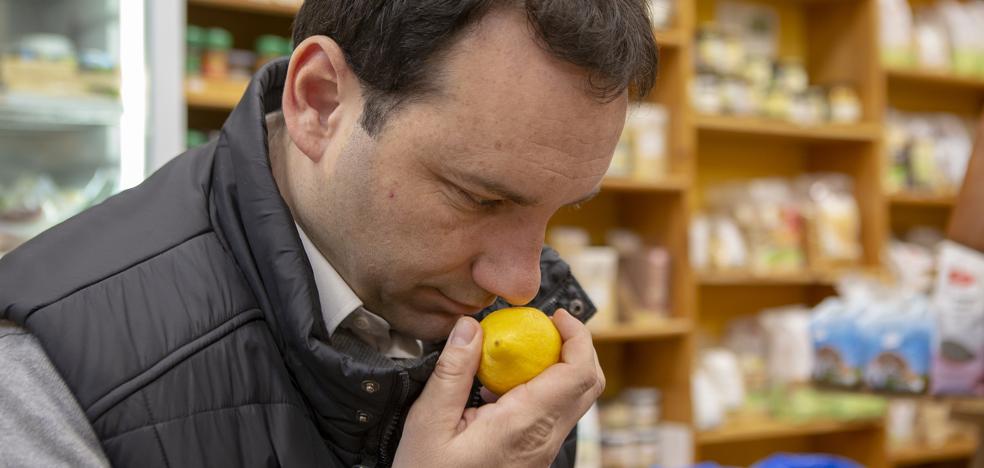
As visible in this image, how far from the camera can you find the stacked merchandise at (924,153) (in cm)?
485

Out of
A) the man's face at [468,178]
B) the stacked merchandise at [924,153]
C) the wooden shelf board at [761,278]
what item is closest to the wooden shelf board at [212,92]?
the man's face at [468,178]

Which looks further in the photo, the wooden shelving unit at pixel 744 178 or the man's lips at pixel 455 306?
the wooden shelving unit at pixel 744 178

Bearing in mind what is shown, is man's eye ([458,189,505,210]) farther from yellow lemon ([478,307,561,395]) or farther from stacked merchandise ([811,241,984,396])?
stacked merchandise ([811,241,984,396])

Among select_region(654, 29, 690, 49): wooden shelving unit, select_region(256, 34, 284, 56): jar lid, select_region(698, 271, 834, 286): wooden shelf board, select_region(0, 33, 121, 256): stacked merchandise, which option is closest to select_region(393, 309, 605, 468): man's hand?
select_region(0, 33, 121, 256): stacked merchandise

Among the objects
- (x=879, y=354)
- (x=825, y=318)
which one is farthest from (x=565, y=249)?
(x=879, y=354)

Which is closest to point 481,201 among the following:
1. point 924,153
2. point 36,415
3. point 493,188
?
point 493,188

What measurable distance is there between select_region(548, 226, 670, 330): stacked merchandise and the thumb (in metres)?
2.66

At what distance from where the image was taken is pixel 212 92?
9.73ft

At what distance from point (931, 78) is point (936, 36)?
240 millimetres

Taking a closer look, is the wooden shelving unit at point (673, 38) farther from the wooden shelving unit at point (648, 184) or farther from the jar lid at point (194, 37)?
the jar lid at point (194, 37)

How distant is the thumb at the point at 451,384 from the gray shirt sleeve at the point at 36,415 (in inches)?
13.2

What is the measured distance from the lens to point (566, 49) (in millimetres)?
1021

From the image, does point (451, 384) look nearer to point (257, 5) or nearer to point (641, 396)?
point (257, 5)

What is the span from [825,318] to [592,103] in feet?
7.02
